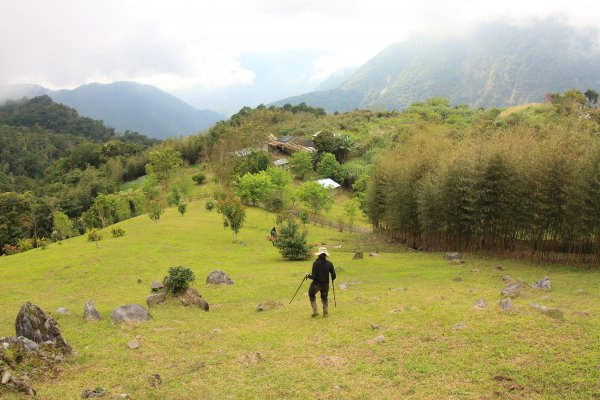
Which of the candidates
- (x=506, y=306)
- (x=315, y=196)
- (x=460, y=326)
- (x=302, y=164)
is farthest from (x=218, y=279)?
(x=302, y=164)

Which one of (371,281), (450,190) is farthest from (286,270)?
(450,190)

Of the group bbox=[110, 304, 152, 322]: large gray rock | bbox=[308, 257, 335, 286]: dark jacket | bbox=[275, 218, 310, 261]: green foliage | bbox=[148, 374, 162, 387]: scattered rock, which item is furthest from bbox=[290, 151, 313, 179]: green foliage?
bbox=[148, 374, 162, 387]: scattered rock

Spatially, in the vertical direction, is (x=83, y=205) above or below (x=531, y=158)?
below

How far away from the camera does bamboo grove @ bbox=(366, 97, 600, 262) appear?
22.2 m

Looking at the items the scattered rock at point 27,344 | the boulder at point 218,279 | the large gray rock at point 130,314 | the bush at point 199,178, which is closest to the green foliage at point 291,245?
the boulder at point 218,279

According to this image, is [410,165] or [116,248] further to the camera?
[410,165]

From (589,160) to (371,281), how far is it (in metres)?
12.7

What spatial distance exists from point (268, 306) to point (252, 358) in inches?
217

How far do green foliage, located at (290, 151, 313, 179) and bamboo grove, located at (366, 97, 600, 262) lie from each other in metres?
43.1

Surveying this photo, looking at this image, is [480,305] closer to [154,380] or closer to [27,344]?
[154,380]

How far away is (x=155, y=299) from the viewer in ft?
51.9

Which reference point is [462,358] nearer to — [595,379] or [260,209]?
[595,379]

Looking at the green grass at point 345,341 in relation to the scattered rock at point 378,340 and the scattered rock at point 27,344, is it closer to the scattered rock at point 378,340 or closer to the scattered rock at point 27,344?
the scattered rock at point 378,340

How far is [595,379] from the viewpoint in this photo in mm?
7988
